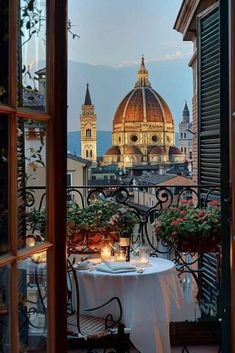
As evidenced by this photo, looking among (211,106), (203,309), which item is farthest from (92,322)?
(211,106)

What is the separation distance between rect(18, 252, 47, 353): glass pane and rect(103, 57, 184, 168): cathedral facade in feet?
11.0

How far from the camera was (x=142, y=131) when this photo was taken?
5777mm

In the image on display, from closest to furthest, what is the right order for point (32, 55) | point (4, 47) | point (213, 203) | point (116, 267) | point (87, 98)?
point (4, 47), point (32, 55), point (116, 267), point (213, 203), point (87, 98)

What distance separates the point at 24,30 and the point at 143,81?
3.49m

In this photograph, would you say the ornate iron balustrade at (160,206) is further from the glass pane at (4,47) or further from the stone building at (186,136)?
the glass pane at (4,47)

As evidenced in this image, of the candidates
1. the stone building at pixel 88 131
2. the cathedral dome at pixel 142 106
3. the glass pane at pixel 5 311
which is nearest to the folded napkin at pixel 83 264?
the glass pane at pixel 5 311

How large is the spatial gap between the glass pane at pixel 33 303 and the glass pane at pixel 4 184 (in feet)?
0.34

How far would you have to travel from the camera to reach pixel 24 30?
63.4 inches

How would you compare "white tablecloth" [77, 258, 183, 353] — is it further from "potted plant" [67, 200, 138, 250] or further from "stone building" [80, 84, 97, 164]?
"stone building" [80, 84, 97, 164]

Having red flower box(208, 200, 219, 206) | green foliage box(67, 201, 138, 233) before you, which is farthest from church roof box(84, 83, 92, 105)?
red flower box(208, 200, 219, 206)

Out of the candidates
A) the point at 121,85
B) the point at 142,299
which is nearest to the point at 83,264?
the point at 142,299

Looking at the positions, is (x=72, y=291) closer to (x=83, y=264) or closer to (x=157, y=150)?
(x=83, y=264)

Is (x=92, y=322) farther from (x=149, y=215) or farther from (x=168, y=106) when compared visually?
(x=168, y=106)

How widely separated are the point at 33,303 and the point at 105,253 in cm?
138
